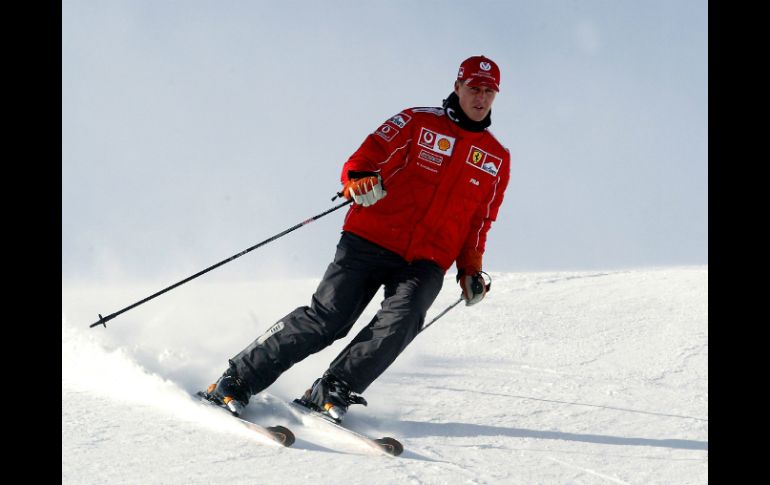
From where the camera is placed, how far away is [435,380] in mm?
5672

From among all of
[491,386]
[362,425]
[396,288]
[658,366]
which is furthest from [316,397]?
[658,366]

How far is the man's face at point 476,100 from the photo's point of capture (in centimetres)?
470

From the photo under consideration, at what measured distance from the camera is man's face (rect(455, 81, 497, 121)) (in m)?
4.70

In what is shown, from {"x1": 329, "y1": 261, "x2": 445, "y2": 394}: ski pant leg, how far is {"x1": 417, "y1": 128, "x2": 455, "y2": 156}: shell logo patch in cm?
65

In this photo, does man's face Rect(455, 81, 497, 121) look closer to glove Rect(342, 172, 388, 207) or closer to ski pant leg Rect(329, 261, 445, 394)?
glove Rect(342, 172, 388, 207)

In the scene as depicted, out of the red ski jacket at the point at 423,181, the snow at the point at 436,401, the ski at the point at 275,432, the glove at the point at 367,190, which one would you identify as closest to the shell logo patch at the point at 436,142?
the red ski jacket at the point at 423,181

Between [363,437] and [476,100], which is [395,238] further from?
[363,437]

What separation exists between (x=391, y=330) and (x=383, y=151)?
Result: 1.03 meters

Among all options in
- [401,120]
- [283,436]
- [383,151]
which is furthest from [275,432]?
[401,120]

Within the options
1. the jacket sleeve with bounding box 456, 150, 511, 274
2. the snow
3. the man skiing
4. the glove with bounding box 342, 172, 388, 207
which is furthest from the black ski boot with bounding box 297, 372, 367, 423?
A: the jacket sleeve with bounding box 456, 150, 511, 274

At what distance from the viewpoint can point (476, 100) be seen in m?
4.70

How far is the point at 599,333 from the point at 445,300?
6.97ft

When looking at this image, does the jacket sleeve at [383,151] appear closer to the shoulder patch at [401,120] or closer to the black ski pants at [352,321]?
the shoulder patch at [401,120]

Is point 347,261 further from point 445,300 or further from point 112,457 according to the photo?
point 445,300
